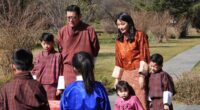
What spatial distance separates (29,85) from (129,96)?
188 cm

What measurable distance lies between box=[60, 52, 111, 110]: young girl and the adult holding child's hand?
78.4 inches

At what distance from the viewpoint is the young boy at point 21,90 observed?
4539 mm

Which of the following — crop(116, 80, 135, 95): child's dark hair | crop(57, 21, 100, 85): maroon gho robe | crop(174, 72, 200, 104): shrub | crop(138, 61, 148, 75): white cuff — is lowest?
crop(174, 72, 200, 104): shrub

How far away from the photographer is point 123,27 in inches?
253

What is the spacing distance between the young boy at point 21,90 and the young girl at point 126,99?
1.67 m

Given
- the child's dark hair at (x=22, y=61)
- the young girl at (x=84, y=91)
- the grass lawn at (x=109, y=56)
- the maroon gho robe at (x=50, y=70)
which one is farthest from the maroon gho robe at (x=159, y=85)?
the grass lawn at (x=109, y=56)

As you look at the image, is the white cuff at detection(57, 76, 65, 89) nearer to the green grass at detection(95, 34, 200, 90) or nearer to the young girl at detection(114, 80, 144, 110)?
the young girl at detection(114, 80, 144, 110)

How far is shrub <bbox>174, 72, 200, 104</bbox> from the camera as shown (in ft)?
36.6

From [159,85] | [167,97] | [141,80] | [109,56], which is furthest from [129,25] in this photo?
[109,56]

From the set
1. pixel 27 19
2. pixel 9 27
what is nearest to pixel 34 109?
pixel 9 27

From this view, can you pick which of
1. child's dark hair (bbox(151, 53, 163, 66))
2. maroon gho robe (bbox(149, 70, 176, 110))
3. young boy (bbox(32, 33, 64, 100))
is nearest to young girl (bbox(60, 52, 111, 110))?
child's dark hair (bbox(151, 53, 163, 66))

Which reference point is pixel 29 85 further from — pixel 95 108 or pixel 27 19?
pixel 27 19

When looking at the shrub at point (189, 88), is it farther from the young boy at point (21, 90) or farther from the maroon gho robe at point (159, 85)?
the young boy at point (21, 90)

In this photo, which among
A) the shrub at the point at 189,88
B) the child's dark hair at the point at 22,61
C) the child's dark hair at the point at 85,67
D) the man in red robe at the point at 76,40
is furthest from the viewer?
the shrub at the point at 189,88
